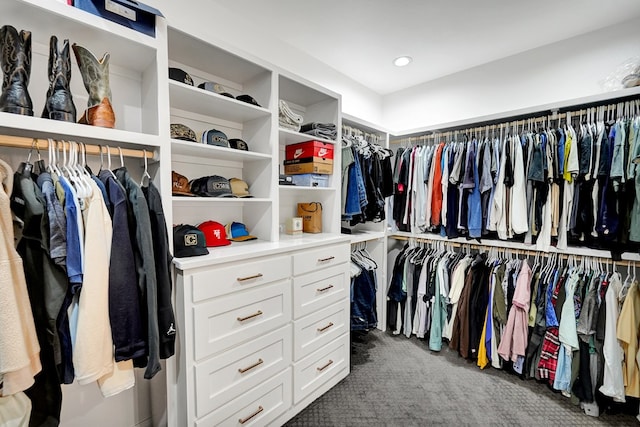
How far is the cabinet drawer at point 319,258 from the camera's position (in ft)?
5.60

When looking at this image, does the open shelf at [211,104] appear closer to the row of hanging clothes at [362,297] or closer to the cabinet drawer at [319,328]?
the cabinet drawer at [319,328]

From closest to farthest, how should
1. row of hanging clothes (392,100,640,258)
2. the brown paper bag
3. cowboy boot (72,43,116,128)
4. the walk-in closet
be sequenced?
the walk-in closet < cowboy boot (72,43,116,128) < row of hanging clothes (392,100,640,258) < the brown paper bag

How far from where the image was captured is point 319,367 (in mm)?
1884

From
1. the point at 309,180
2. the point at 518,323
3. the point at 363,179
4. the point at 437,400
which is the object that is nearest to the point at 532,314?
the point at 518,323

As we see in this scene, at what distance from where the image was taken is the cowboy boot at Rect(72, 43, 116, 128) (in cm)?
115

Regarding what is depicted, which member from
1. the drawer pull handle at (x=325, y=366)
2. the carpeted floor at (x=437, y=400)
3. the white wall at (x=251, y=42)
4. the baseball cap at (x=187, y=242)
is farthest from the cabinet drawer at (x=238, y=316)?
the white wall at (x=251, y=42)

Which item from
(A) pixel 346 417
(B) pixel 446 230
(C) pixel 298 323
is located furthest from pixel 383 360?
(B) pixel 446 230

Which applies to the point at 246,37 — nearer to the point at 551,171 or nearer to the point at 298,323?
the point at 298,323

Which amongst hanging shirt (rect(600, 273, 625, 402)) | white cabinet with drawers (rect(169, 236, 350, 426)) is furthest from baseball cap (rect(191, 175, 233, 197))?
hanging shirt (rect(600, 273, 625, 402))

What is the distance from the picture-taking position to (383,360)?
2361 mm

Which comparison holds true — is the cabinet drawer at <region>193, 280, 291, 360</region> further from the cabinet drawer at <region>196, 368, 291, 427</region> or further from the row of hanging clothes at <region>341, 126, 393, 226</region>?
the row of hanging clothes at <region>341, 126, 393, 226</region>

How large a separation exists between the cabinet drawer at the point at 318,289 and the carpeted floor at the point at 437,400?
2.14 feet

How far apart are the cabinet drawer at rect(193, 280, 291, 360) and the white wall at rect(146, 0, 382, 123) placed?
1.34 metres

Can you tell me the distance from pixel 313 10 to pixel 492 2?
114cm
